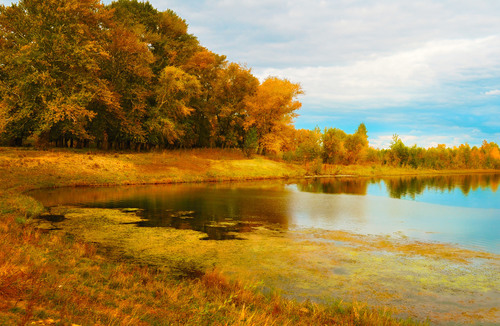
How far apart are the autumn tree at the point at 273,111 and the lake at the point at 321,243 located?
32.6 m

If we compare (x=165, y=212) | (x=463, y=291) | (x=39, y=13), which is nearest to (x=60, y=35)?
(x=39, y=13)

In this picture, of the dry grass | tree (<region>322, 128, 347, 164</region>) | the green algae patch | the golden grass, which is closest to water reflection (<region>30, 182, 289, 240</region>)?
the green algae patch

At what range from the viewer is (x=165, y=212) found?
19.8 meters

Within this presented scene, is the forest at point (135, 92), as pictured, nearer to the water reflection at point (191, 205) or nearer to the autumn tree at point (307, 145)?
the autumn tree at point (307, 145)

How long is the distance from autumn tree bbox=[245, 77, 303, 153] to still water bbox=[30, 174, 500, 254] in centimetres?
2830

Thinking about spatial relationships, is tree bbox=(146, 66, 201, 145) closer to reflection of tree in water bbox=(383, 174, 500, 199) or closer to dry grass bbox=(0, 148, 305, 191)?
dry grass bbox=(0, 148, 305, 191)

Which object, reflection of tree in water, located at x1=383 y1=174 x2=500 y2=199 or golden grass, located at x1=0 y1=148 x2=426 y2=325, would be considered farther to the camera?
reflection of tree in water, located at x1=383 y1=174 x2=500 y2=199

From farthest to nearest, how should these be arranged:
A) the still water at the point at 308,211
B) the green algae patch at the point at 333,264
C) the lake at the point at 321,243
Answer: the still water at the point at 308,211 → the lake at the point at 321,243 → the green algae patch at the point at 333,264

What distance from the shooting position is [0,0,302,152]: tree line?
36.4 m

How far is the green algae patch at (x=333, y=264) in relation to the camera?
8.40m

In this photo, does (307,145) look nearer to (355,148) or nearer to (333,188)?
(355,148)

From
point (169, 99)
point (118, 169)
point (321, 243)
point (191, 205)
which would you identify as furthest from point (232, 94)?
point (321, 243)

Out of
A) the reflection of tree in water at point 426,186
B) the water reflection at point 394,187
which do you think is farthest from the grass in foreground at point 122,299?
the reflection of tree in water at point 426,186

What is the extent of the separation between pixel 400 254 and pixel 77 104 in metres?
36.4
